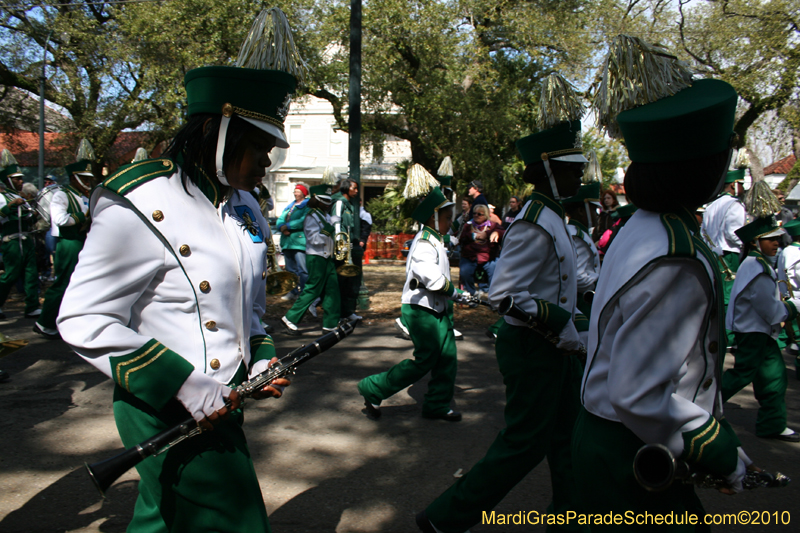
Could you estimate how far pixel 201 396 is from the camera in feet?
5.91

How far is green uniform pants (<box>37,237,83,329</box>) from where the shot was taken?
751 centimetres

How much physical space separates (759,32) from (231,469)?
17.8 metres

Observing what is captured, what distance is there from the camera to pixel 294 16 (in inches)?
605

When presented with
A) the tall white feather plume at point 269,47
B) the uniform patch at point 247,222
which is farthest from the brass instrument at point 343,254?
the tall white feather plume at point 269,47

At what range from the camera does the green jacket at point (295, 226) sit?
10039 mm

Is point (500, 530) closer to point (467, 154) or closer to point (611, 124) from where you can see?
point (611, 124)

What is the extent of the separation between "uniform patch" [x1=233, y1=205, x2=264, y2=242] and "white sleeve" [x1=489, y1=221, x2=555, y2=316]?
4.80 feet

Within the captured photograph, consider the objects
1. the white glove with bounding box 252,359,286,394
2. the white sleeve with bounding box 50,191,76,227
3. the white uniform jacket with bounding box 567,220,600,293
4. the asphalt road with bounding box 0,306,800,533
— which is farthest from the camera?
the white sleeve with bounding box 50,191,76,227

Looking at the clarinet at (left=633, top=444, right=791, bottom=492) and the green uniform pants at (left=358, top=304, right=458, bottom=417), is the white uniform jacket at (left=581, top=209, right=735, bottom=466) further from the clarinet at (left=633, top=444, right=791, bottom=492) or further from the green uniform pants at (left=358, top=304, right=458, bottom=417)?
the green uniform pants at (left=358, top=304, right=458, bottom=417)

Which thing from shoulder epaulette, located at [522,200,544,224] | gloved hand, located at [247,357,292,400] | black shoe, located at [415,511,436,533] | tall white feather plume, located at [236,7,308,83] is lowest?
black shoe, located at [415,511,436,533]

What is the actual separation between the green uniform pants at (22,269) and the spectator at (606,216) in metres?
8.51

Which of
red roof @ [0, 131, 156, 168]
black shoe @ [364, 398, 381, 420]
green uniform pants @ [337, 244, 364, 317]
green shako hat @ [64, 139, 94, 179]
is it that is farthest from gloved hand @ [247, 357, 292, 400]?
red roof @ [0, 131, 156, 168]

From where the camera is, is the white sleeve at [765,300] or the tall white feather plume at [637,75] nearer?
the tall white feather plume at [637,75]

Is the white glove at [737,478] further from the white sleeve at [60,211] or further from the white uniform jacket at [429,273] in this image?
the white sleeve at [60,211]
